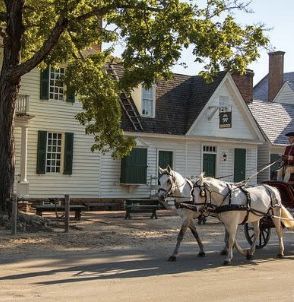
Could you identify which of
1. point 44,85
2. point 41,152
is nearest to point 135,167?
point 41,152

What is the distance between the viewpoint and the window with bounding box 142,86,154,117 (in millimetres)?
28733

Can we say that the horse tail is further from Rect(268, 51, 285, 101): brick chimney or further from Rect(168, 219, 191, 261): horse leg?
Rect(268, 51, 285, 101): brick chimney

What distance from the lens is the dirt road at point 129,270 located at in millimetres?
8664

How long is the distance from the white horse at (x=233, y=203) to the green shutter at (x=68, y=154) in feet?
46.0

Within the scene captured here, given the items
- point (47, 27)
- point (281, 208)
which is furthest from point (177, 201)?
point (47, 27)

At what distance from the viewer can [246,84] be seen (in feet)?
116

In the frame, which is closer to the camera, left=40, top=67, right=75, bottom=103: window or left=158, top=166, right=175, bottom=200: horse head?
left=158, top=166, right=175, bottom=200: horse head

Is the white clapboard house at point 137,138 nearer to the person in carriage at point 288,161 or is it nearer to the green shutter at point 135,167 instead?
the green shutter at point 135,167

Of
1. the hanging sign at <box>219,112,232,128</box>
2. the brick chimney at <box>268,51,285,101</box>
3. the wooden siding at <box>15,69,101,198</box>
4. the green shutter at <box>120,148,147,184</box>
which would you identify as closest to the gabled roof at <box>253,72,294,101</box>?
the brick chimney at <box>268,51,285,101</box>

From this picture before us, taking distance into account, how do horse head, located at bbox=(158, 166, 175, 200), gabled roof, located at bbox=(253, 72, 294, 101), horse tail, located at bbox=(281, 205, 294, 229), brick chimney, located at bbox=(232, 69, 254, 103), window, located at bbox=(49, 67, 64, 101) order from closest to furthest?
horse head, located at bbox=(158, 166, 175, 200) < horse tail, located at bbox=(281, 205, 294, 229) < window, located at bbox=(49, 67, 64, 101) < brick chimney, located at bbox=(232, 69, 254, 103) < gabled roof, located at bbox=(253, 72, 294, 101)

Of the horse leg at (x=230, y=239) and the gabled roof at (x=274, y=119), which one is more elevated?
the gabled roof at (x=274, y=119)

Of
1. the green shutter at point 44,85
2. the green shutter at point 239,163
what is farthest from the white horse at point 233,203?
the green shutter at point 239,163

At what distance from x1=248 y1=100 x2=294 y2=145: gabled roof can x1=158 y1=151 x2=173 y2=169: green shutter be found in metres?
7.41

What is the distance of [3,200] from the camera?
17.2 m
